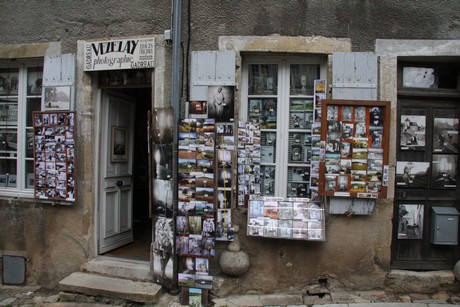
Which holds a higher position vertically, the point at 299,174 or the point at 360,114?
the point at 360,114

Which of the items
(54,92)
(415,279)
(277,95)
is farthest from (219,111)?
(415,279)

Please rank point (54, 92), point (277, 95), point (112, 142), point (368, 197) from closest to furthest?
point (368, 197), point (277, 95), point (54, 92), point (112, 142)

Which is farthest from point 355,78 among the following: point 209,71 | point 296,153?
point 209,71

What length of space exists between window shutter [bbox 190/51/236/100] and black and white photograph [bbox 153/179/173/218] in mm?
1094

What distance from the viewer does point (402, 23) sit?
3.87m

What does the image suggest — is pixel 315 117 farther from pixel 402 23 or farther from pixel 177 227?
pixel 177 227

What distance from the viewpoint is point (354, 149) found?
381cm

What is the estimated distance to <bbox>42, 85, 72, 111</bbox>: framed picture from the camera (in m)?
4.32

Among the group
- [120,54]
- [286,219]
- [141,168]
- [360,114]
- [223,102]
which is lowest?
[286,219]

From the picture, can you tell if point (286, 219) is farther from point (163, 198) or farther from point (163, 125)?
point (163, 125)

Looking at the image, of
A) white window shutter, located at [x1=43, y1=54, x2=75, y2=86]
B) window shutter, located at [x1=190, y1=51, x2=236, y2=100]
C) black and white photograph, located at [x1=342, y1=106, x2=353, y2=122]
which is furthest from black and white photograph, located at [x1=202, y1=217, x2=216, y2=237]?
white window shutter, located at [x1=43, y1=54, x2=75, y2=86]

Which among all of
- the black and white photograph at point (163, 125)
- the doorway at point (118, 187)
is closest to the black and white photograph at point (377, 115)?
the black and white photograph at point (163, 125)

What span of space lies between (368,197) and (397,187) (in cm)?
63

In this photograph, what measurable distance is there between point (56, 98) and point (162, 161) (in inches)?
68.4
